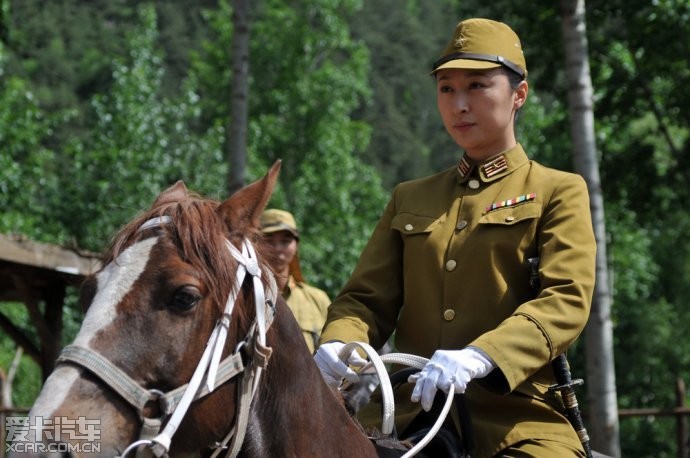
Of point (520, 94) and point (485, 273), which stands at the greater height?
point (520, 94)

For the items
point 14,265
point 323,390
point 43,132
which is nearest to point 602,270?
point 14,265

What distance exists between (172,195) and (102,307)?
0.47m

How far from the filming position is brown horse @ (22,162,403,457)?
232cm

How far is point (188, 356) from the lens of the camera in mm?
2459

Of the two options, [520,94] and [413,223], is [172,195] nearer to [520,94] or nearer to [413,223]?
[413,223]

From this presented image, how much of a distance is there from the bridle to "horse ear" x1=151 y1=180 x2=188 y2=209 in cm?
13

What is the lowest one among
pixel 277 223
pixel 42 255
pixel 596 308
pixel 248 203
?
pixel 248 203

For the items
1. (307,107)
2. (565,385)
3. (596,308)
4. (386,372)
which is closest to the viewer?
(386,372)

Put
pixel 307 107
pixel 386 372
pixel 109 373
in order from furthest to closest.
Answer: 1. pixel 307 107
2. pixel 386 372
3. pixel 109 373

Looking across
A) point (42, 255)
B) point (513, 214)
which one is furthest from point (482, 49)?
point (42, 255)

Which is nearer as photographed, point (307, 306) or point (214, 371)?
point (214, 371)

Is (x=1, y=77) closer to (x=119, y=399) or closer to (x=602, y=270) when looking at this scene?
(x=602, y=270)

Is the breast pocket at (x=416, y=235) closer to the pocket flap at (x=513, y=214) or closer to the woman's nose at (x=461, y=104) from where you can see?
the pocket flap at (x=513, y=214)

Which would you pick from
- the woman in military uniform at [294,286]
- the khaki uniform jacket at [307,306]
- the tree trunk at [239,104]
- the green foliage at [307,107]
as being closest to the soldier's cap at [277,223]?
the woman in military uniform at [294,286]
